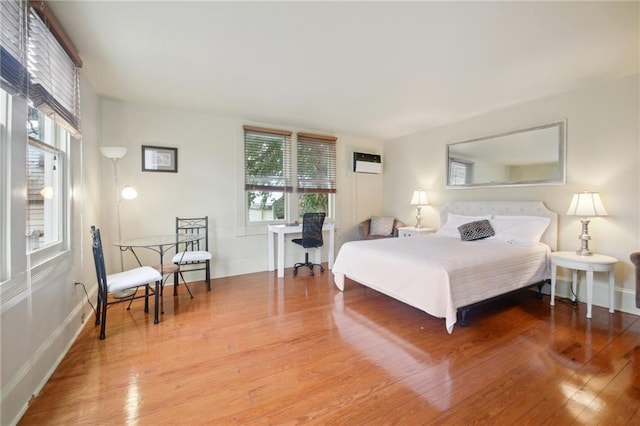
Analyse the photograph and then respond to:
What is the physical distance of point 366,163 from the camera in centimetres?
561

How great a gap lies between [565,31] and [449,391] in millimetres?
2799

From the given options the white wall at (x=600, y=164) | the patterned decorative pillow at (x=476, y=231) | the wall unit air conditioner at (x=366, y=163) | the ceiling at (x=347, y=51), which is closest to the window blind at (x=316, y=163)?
the wall unit air conditioner at (x=366, y=163)

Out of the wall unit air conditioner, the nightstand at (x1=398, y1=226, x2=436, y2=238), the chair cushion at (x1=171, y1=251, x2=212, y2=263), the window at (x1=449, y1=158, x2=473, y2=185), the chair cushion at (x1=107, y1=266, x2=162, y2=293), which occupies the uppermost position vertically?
the wall unit air conditioner

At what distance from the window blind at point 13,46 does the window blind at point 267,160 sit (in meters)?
2.84

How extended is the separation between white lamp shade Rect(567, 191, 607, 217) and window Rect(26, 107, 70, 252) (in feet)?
15.9

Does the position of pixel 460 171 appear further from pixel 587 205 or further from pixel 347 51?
pixel 347 51

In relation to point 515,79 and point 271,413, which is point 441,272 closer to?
point 271,413

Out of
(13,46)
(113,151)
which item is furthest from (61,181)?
(13,46)

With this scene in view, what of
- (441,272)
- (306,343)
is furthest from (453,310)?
(306,343)

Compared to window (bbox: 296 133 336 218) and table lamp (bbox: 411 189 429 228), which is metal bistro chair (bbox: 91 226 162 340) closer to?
window (bbox: 296 133 336 218)

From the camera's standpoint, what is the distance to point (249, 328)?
2.56m

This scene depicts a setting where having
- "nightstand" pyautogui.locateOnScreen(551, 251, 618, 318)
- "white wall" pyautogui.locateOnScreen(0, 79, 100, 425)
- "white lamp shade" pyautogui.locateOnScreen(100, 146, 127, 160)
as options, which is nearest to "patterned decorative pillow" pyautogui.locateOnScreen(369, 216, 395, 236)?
"nightstand" pyautogui.locateOnScreen(551, 251, 618, 318)

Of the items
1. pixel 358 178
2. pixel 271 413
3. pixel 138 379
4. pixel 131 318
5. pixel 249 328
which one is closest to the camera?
pixel 271 413

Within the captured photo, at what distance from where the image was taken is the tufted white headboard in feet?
11.1
